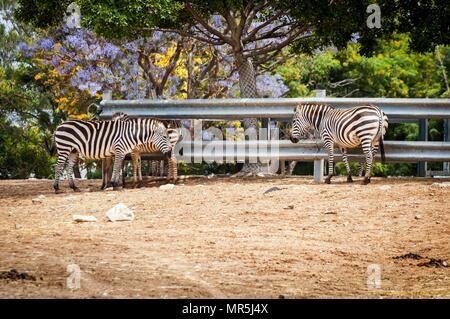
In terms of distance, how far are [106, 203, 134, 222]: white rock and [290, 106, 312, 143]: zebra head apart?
4541 mm

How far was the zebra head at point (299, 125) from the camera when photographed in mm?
16891

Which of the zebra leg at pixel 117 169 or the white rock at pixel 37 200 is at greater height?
the zebra leg at pixel 117 169

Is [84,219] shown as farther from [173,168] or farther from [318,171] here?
[318,171]

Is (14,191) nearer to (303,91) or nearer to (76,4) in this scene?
(76,4)

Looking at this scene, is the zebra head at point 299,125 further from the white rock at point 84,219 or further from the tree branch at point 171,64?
the tree branch at point 171,64

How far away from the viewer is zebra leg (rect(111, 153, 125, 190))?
54.9ft

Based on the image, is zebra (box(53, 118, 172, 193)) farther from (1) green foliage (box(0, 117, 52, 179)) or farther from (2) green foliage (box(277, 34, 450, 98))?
(2) green foliage (box(277, 34, 450, 98))

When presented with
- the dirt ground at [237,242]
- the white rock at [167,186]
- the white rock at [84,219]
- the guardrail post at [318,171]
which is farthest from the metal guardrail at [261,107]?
the white rock at [84,219]

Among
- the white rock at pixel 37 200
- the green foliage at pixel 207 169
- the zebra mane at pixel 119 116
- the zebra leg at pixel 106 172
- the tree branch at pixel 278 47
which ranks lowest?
the green foliage at pixel 207 169

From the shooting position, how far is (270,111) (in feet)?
56.4

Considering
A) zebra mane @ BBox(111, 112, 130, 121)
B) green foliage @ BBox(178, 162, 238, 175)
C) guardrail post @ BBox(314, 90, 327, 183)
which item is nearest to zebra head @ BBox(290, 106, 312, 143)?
guardrail post @ BBox(314, 90, 327, 183)

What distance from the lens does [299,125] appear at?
16.9 m

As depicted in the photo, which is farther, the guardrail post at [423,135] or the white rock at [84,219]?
the guardrail post at [423,135]

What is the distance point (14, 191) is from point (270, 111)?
4.57 meters
